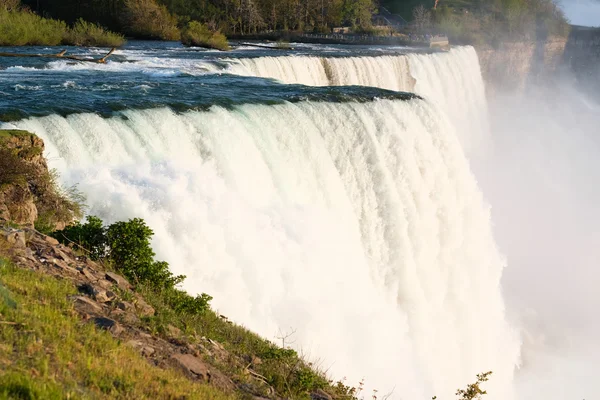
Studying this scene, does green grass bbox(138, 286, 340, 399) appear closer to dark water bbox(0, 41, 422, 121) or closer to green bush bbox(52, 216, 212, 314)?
green bush bbox(52, 216, 212, 314)

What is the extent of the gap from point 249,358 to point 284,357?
0.41 meters

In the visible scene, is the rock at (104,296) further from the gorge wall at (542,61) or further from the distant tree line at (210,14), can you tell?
the gorge wall at (542,61)

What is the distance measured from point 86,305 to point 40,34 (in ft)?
90.1

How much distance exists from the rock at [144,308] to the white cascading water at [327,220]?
2233 millimetres

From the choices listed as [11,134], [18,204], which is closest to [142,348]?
[18,204]

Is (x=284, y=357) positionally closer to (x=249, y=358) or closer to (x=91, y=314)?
(x=249, y=358)

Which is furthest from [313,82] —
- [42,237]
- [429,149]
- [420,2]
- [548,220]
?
[420,2]

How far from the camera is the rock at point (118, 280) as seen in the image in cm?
708

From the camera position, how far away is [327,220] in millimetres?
12383

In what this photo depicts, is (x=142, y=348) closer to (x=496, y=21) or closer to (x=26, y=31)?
(x=26, y=31)

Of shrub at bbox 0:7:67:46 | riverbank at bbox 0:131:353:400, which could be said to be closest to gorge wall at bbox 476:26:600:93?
shrub at bbox 0:7:67:46

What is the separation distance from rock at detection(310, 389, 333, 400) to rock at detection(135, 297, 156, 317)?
1831 millimetres

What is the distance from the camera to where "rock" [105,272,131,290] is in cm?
708

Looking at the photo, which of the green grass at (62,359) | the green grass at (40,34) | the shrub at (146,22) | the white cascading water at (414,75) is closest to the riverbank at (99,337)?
the green grass at (62,359)
